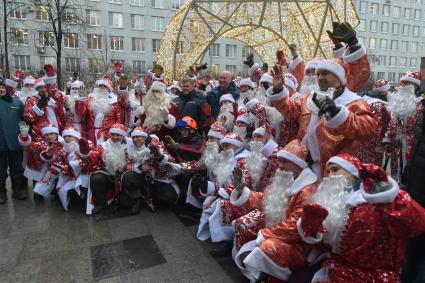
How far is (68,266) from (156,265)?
90 centimetres

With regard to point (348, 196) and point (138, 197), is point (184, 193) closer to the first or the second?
point (138, 197)

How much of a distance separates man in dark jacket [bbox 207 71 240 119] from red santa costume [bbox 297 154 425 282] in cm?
373

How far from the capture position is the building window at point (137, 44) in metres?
39.5

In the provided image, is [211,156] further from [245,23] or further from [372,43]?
[372,43]

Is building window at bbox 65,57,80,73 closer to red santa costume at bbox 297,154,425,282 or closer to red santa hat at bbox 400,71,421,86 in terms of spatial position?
red santa hat at bbox 400,71,421,86

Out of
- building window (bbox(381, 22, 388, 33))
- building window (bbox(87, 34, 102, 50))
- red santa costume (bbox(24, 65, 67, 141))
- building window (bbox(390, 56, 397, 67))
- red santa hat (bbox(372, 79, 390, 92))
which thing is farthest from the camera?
building window (bbox(390, 56, 397, 67))

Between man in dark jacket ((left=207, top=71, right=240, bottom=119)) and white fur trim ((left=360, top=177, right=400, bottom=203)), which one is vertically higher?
man in dark jacket ((left=207, top=71, right=240, bottom=119))

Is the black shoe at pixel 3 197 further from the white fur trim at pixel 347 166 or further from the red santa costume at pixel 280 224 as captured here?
the white fur trim at pixel 347 166

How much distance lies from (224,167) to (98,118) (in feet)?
8.60

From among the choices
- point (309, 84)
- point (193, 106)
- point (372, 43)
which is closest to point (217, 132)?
point (193, 106)

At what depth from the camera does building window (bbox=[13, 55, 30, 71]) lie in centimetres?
3494

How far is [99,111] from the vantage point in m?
5.45

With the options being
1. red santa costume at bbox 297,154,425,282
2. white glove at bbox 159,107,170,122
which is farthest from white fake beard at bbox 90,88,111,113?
red santa costume at bbox 297,154,425,282

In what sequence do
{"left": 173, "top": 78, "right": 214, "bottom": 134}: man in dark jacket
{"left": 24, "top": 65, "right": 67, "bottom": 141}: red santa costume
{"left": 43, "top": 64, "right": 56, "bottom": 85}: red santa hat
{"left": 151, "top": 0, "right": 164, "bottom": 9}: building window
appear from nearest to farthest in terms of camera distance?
1. {"left": 24, "top": 65, "right": 67, "bottom": 141}: red santa costume
2. {"left": 173, "top": 78, "right": 214, "bottom": 134}: man in dark jacket
3. {"left": 43, "top": 64, "right": 56, "bottom": 85}: red santa hat
4. {"left": 151, "top": 0, "right": 164, "bottom": 9}: building window
